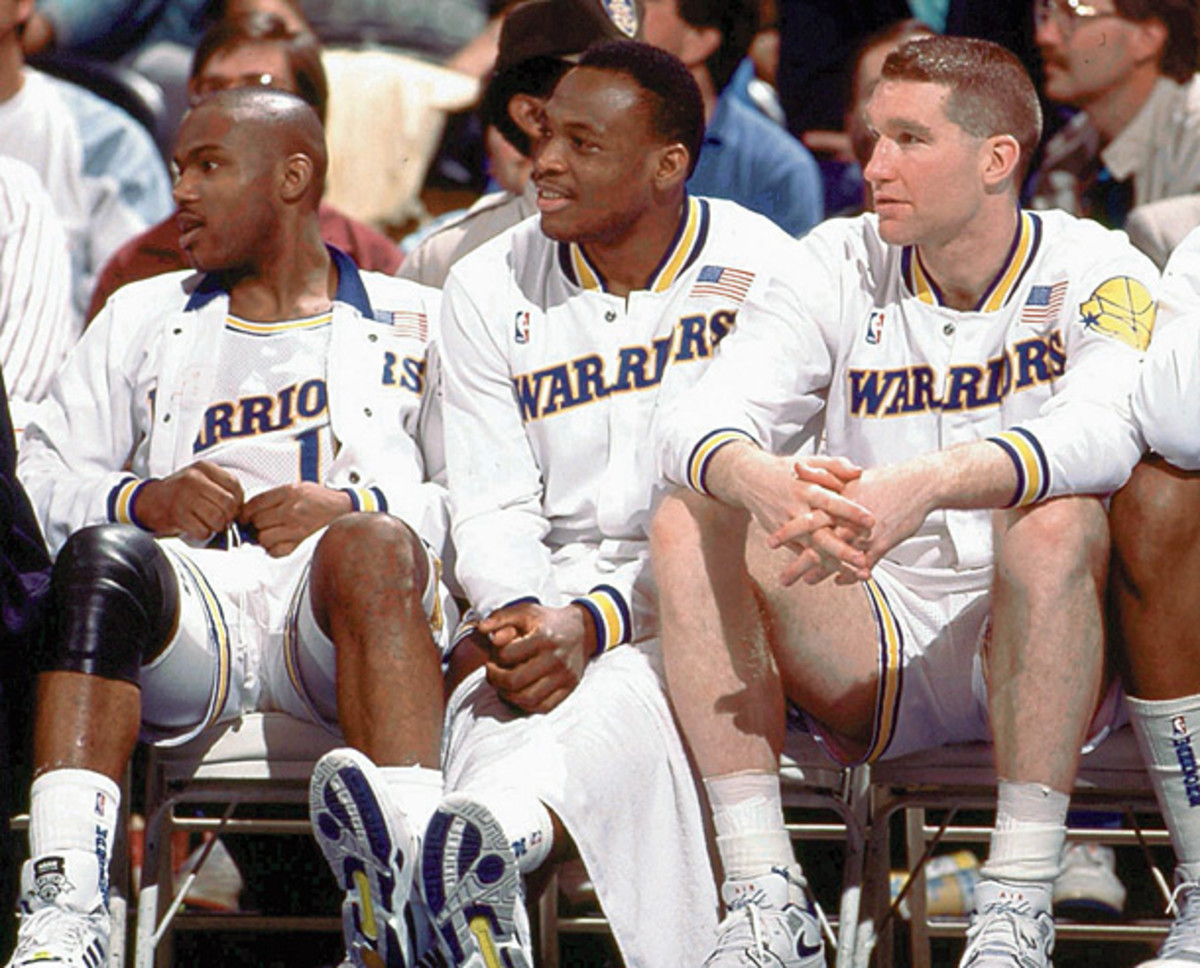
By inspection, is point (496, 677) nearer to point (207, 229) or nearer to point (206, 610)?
point (206, 610)

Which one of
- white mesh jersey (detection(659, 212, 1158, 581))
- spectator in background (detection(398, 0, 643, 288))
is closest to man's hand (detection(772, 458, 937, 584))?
white mesh jersey (detection(659, 212, 1158, 581))

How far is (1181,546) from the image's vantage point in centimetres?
296

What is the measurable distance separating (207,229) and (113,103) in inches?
87.0

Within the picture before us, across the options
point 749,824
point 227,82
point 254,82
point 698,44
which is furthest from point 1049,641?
point 227,82

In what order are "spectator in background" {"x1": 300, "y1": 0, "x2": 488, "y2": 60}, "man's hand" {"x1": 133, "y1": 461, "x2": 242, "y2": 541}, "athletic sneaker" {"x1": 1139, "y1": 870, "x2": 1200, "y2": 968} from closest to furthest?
"athletic sneaker" {"x1": 1139, "y1": 870, "x2": 1200, "y2": 968} < "man's hand" {"x1": 133, "y1": 461, "x2": 242, "y2": 541} < "spectator in background" {"x1": 300, "y1": 0, "x2": 488, "y2": 60}

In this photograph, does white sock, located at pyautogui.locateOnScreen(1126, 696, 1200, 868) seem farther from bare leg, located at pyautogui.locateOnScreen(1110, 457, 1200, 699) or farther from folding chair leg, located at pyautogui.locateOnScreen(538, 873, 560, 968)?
folding chair leg, located at pyautogui.locateOnScreen(538, 873, 560, 968)

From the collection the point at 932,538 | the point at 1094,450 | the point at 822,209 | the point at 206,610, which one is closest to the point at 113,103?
the point at 822,209

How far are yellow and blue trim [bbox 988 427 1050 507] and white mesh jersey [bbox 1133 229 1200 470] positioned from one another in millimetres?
188

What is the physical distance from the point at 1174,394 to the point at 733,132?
201cm

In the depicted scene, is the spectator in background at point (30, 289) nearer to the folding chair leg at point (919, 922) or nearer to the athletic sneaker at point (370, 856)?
the athletic sneaker at point (370, 856)

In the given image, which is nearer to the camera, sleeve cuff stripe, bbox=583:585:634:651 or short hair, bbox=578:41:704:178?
A: sleeve cuff stripe, bbox=583:585:634:651

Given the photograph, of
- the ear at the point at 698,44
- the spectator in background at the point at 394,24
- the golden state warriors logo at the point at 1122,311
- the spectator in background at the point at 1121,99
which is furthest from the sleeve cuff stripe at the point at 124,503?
the spectator in background at the point at 394,24

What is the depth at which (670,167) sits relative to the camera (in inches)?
148

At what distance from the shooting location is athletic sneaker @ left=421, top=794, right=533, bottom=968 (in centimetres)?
275
